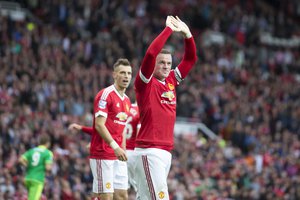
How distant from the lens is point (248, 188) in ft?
81.9

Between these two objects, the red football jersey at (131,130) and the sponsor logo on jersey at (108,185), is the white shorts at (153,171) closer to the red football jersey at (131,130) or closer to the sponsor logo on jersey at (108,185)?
the sponsor logo on jersey at (108,185)

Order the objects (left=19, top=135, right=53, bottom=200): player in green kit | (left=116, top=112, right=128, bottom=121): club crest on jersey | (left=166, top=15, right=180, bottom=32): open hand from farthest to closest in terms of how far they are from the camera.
→ (left=19, top=135, right=53, bottom=200): player in green kit → (left=116, top=112, right=128, bottom=121): club crest on jersey → (left=166, top=15, right=180, bottom=32): open hand

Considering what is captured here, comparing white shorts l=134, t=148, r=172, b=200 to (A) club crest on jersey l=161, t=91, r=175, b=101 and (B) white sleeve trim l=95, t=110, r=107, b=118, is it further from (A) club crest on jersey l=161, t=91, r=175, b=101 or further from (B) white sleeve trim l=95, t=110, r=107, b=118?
(B) white sleeve trim l=95, t=110, r=107, b=118

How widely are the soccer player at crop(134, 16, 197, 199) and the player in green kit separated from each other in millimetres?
5563

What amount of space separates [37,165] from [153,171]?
6123mm

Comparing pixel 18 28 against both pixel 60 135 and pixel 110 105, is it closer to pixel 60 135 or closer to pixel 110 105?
pixel 60 135

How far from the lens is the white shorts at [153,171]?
36.1 ft

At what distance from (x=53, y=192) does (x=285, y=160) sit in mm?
11453

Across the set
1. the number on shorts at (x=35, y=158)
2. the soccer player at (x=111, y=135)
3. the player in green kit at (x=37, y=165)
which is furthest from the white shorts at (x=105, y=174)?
the number on shorts at (x=35, y=158)

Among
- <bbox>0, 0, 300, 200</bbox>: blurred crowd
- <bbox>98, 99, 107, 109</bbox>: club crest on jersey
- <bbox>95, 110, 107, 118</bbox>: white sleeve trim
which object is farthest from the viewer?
<bbox>0, 0, 300, 200</bbox>: blurred crowd

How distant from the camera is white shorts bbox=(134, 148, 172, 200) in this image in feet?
36.1

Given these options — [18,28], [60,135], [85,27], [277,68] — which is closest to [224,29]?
[277,68]

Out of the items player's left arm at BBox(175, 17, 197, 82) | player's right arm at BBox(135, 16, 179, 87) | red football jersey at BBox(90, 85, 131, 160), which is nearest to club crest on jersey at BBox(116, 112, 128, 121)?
red football jersey at BBox(90, 85, 131, 160)

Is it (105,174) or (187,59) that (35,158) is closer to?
(105,174)
